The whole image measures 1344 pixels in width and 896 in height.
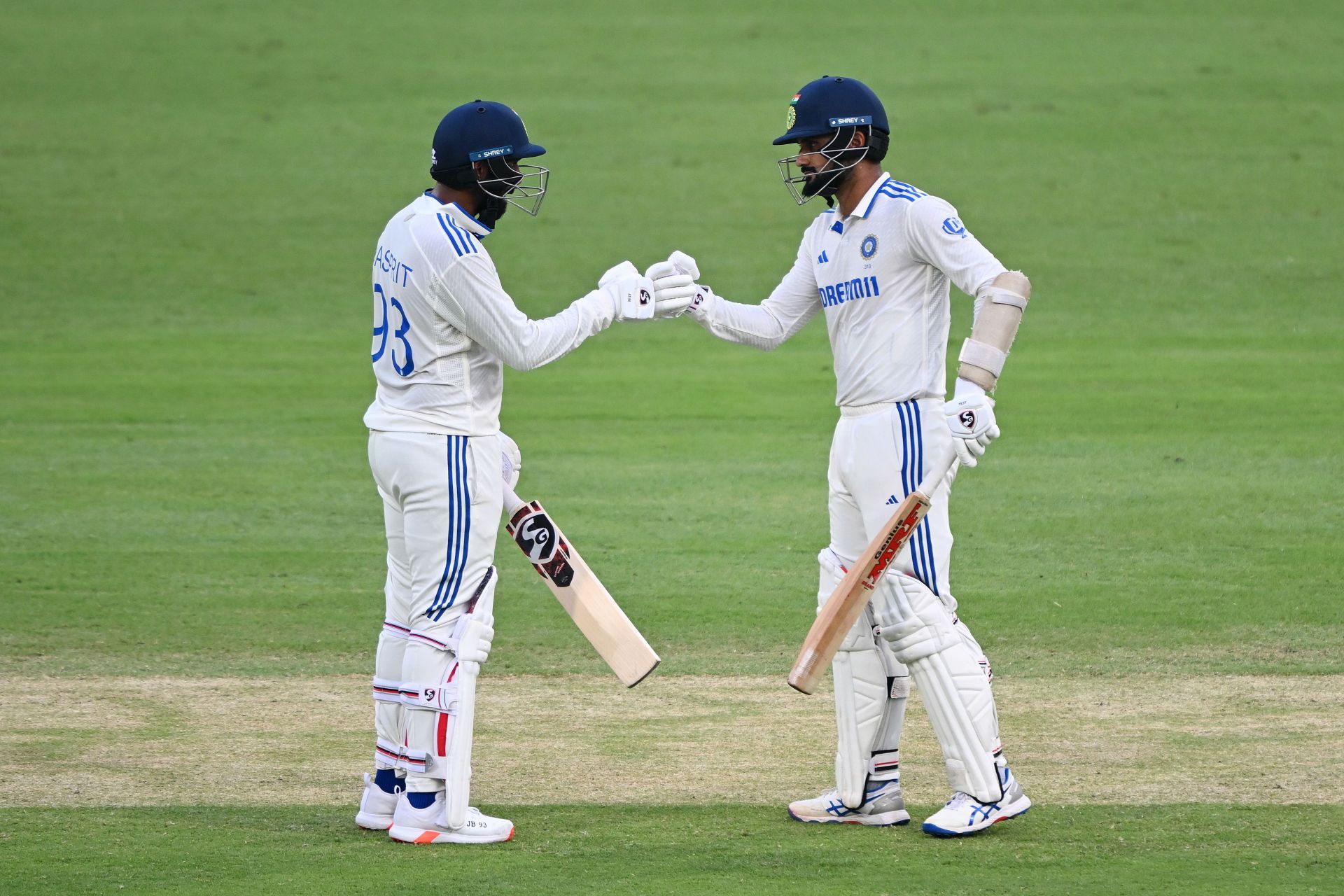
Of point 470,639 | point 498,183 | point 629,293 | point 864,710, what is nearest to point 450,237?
point 498,183

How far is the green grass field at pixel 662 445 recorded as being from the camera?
207 inches

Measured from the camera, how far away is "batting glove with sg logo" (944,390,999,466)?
500cm

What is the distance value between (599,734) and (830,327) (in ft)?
5.61

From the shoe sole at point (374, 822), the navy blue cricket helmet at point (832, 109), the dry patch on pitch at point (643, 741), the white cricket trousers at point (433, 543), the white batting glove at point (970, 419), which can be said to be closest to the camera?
the white batting glove at point (970, 419)

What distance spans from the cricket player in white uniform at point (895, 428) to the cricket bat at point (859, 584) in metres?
0.08

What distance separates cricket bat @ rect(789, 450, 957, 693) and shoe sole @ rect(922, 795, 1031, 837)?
52 centimetres

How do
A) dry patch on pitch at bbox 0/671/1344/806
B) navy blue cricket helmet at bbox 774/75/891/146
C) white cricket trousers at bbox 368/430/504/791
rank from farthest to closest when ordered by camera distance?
dry patch on pitch at bbox 0/671/1344/806 < navy blue cricket helmet at bbox 774/75/891/146 < white cricket trousers at bbox 368/430/504/791

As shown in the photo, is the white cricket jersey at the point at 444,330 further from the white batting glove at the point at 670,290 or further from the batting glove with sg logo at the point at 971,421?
the batting glove with sg logo at the point at 971,421

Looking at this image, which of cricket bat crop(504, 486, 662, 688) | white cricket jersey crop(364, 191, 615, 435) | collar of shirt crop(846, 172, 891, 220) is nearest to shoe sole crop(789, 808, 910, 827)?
cricket bat crop(504, 486, 662, 688)

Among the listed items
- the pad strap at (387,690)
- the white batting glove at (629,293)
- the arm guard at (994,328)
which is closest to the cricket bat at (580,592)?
the pad strap at (387,690)

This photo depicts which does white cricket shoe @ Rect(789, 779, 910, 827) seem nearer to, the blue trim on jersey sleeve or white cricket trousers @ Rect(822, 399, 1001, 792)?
white cricket trousers @ Rect(822, 399, 1001, 792)

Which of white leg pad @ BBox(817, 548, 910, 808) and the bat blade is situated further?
white leg pad @ BBox(817, 548, 910, 808)

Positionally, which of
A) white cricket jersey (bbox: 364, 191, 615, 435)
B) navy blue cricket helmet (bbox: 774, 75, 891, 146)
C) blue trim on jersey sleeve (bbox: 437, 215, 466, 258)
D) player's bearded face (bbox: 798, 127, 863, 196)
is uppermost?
navy blue cricket helmet (bbox: 774, 75, 891, 146)

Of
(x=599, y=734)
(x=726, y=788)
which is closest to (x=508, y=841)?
(x=726, y=788)
